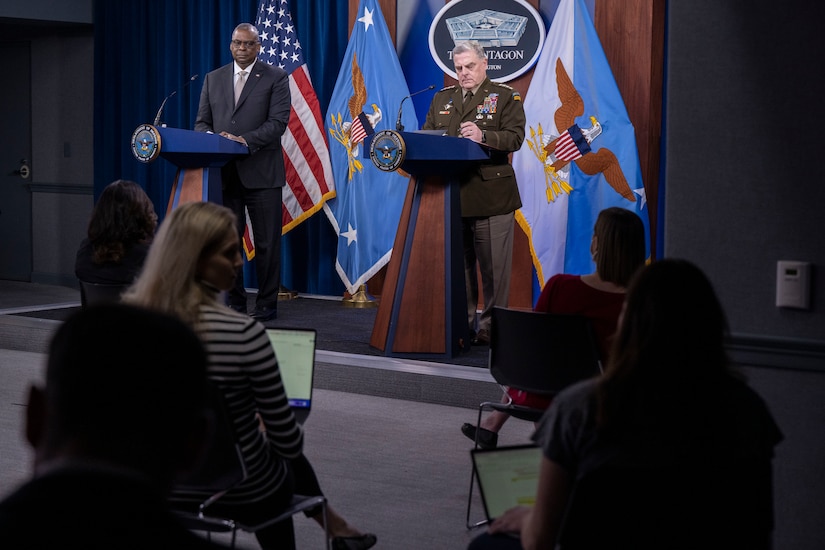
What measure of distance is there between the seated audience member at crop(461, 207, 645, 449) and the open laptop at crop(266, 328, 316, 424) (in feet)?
3.20

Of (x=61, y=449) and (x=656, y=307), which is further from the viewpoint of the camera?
(x=656, y=307)

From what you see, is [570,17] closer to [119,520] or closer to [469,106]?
[469,106]

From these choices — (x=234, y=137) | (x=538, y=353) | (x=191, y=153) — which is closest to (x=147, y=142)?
(x=191, y=153)

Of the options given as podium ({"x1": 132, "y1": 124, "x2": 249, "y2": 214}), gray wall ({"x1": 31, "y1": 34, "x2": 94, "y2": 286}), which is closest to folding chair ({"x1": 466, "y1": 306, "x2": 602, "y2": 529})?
podium ({"x1": 132, "y1": 124, "x2": 249, "y2": 214})

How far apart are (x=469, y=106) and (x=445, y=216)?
61 centimetres

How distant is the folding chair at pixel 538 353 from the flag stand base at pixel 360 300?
3.82 metres

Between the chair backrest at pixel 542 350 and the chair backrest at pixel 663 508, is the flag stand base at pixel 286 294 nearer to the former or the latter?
the chair backrest at pixel 542 350

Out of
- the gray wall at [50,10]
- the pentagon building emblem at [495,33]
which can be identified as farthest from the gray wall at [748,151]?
the gray wall at [50,10]

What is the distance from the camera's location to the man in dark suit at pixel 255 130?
635 cm

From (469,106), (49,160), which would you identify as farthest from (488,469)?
(49,160)

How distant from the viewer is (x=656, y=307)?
5.57ft

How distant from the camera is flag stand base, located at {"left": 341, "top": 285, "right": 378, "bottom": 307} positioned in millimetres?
7387

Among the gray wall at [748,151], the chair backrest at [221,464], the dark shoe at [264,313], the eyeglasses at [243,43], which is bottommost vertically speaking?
the dark shoe at [264,313]

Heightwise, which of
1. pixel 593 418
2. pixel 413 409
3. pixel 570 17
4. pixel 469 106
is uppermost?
pixel 570 17
